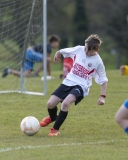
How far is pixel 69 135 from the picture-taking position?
7895 millimetres

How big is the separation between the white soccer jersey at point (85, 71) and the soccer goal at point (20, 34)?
4.21m

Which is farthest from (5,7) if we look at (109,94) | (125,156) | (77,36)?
(77,36)

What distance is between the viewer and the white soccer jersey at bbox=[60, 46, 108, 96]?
803cm

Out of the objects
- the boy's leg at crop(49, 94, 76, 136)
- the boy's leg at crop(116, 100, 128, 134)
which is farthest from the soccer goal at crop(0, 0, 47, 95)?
the boy's leg at crop(116, 100, 128, 134)

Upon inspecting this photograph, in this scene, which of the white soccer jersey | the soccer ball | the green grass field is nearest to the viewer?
the green grass field

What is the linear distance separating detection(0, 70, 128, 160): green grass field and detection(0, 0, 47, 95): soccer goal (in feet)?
4.08

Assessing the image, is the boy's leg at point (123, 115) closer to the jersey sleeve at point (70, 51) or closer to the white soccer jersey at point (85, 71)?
the white soccer jersey at point (85, 71)

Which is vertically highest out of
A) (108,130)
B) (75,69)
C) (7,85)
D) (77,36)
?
(75,69)

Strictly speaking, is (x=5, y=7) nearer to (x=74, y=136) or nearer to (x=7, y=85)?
(x=7, y=85)

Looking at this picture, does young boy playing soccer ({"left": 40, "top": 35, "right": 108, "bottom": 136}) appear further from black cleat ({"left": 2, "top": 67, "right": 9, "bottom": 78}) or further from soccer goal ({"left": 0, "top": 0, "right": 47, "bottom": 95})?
black cleat ({"left": 2, "top": 67, "right": 9, "bottom": 78})

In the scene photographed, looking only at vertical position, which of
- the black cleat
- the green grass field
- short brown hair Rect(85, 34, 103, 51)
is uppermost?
short brown hair Rect(85, 34, 103, 51)

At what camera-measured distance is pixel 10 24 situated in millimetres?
14062

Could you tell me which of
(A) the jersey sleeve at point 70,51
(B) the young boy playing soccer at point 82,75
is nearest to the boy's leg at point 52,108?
(B) the young boy playing soccer at point 82,75

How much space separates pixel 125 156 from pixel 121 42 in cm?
2550
